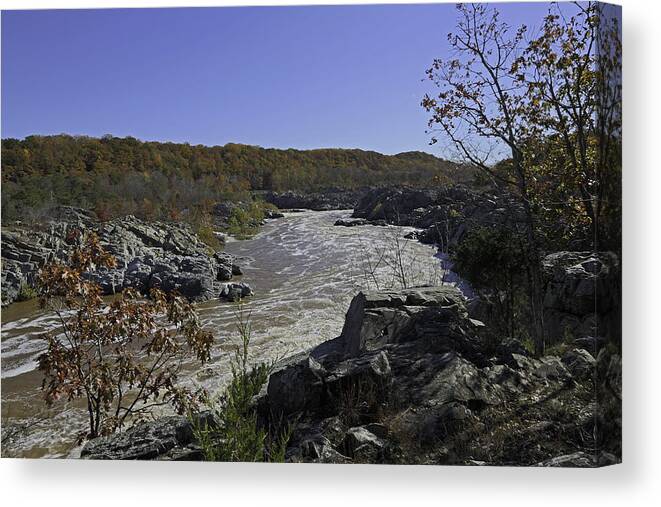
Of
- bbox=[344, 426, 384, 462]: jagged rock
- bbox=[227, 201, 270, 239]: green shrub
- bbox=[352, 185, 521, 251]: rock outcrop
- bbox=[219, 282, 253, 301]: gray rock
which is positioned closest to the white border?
bbox=[344, 426, 384, 462]: jagged rock

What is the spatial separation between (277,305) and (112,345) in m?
1.31

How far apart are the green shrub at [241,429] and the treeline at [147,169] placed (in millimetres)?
1325

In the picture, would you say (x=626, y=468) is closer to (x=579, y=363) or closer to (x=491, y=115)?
(x=579, y=363)

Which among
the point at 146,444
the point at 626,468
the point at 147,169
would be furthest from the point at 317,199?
the point at 626,468

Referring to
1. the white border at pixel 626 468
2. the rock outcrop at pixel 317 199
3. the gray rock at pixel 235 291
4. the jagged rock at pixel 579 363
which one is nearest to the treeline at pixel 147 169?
the rock outcrop at pixel 317 199

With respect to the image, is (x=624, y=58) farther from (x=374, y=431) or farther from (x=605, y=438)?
(x=374, y=431)

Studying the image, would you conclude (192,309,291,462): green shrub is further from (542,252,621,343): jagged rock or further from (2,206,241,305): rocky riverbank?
(542,252,621,343): jagged rock

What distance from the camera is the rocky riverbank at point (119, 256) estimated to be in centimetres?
487

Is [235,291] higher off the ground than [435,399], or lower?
higher

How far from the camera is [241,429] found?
174 inches

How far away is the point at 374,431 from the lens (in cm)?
458

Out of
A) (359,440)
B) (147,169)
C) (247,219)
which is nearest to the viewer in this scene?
(359,440)

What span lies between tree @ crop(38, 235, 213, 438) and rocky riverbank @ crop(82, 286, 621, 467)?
9.2 inches

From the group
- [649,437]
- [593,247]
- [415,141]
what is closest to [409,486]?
[649,437]
